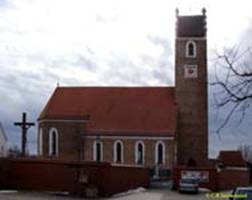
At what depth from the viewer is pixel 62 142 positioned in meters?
97.6

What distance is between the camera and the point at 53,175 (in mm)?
56000

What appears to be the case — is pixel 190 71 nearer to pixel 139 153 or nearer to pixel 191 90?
pixel 191 90

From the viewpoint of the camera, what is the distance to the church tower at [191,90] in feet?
303

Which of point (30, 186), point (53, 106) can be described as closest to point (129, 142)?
point (53, 106)

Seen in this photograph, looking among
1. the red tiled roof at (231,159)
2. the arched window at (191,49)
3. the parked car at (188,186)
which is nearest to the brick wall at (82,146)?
the arched window at (191,49)

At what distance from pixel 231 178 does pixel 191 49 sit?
2134cm

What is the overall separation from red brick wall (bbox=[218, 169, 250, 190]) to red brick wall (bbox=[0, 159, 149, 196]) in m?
20.0

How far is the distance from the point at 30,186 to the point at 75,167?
158 inches

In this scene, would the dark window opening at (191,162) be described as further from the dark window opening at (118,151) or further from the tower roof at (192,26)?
the tower roof at (192,26)

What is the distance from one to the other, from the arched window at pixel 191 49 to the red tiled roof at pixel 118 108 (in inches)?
273

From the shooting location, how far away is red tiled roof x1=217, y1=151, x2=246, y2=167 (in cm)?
10051

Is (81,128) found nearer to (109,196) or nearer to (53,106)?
(53,106)

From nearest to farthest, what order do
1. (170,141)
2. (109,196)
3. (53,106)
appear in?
(109,196) < (170,141) < (53,106)

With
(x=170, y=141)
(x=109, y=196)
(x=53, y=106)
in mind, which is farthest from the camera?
(x=53, y=106)
